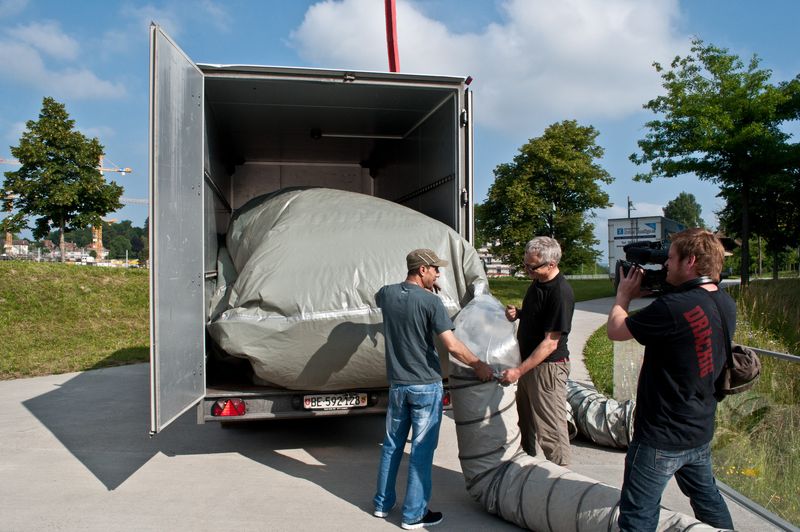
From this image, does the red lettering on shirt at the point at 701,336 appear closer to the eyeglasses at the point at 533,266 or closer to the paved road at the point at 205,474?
the eyeglasses at the point at 533,266

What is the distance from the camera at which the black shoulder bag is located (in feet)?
8.92

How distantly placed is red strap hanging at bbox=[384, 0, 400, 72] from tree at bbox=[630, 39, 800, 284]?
49.6 ft

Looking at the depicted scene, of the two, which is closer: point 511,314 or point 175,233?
point 175,233

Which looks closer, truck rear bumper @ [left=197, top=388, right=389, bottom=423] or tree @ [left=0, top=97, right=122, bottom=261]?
truck rear bumper @ [left=197, top=388, right=389, bottom=423]

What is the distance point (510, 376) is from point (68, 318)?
12357 mm

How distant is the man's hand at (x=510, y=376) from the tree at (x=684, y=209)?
342ft

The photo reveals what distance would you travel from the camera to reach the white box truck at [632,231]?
28.0 m

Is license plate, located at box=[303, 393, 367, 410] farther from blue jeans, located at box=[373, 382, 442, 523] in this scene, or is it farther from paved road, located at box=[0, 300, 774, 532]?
blue jeans, located at box=[373, 382, 442, 523]

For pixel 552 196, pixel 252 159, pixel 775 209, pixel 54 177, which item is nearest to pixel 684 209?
pixel 552 196

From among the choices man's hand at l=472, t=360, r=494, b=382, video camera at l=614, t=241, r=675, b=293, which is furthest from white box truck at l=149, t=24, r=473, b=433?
video camera at l=614, t=241, r=675, b=293

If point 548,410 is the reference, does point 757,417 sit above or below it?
below

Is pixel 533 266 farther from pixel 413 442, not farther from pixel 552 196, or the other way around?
pixel 552 196

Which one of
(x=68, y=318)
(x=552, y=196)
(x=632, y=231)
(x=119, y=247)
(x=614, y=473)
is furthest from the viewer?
(x=119, y=247)

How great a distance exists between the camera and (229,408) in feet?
15.3
